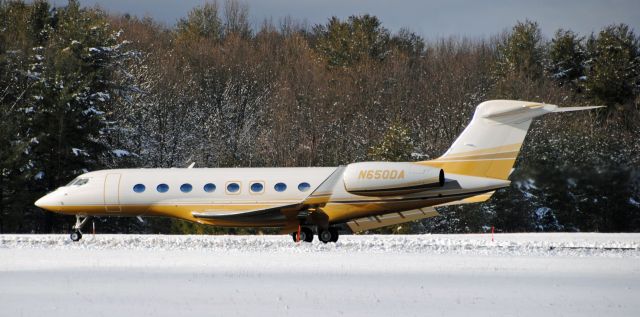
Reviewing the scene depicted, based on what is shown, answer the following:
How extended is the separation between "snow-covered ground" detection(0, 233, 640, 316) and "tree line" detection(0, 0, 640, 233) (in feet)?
24.1

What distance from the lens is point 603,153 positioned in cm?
3634

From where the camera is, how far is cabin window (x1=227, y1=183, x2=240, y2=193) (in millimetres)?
28094

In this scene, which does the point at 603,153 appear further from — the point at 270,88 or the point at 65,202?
the point at 270,88

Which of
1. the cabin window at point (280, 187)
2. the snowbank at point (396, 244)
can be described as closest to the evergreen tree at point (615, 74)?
the snowbank at point (396, 244)

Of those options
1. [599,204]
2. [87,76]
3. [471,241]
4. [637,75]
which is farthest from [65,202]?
→ [637,75]

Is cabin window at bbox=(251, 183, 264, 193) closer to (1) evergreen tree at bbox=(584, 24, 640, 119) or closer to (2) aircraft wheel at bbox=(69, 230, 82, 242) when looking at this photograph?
(2) aircraft wheel at bbox=(69, 230, 82, 242)

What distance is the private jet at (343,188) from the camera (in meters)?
26.5

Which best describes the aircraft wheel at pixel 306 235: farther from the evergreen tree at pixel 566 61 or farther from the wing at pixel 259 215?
the evergreen tree at pixel 566 61

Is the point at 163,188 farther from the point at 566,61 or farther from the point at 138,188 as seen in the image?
the point at 566,61

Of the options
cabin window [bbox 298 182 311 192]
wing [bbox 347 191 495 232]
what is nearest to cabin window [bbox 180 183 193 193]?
cabin window [bbox 298 182 311 192]

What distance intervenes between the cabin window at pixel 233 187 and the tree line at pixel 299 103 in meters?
8.03

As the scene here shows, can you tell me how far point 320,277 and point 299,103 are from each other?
154ft

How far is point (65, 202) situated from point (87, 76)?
64.4ft

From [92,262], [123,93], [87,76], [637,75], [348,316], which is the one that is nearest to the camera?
[348,316]
